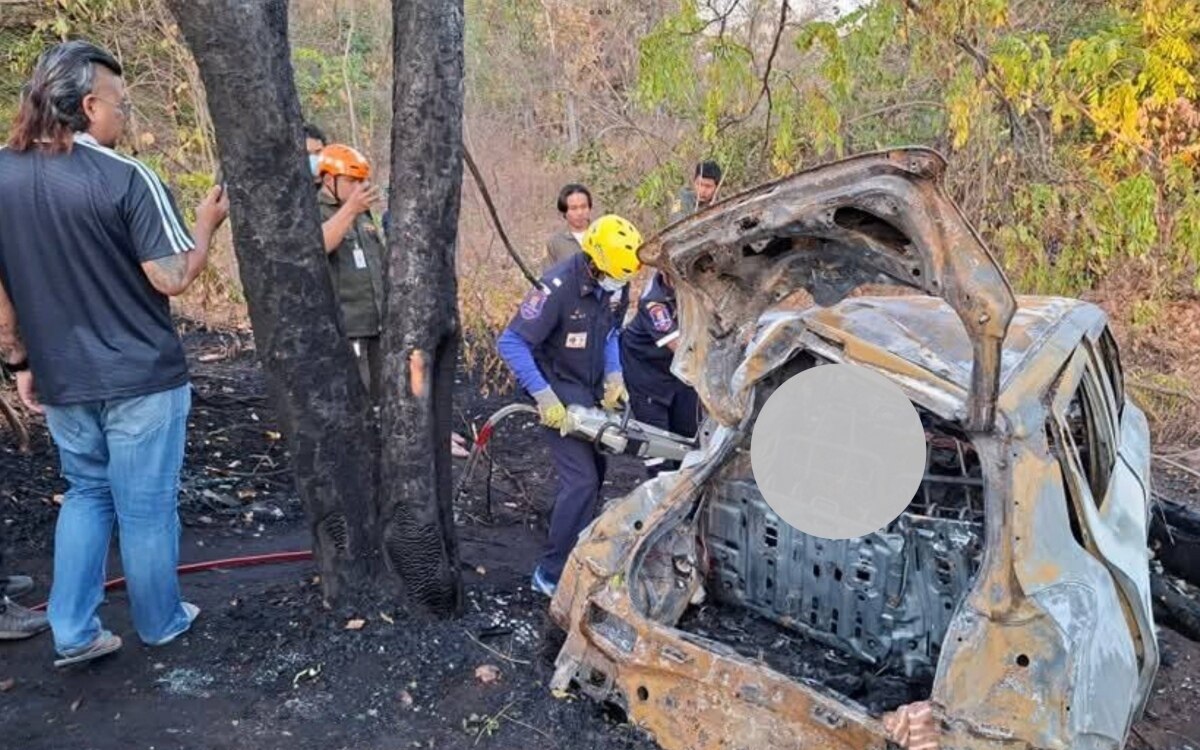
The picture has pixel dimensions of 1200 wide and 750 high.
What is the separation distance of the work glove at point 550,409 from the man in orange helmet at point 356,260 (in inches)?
49.4

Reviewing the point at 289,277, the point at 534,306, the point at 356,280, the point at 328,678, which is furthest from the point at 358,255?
the point at 328,678

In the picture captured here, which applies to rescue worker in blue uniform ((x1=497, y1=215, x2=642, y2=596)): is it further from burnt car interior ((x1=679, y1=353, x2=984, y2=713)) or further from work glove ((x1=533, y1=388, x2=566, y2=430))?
burnt car interior ((x1=679, y1=353, x2=984, y2=713))

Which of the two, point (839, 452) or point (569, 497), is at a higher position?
point (839, 452)

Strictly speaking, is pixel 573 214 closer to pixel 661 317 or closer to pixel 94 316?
pixel 661 317

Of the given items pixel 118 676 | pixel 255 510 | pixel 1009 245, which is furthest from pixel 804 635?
pixel 1009 245

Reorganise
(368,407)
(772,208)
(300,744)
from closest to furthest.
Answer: (772,208)
(300,744)
(368,407)

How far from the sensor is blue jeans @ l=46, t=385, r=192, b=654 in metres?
3.76

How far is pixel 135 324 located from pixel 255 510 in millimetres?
2428

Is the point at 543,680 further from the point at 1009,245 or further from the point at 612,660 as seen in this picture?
the point at 1009,245

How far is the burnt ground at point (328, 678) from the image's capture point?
362cm

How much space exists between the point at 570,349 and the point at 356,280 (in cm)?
152

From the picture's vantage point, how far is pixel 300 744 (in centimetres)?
355

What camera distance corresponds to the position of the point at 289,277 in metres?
3.89

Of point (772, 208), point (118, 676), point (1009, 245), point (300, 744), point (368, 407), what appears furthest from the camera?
point (1009, 245)
